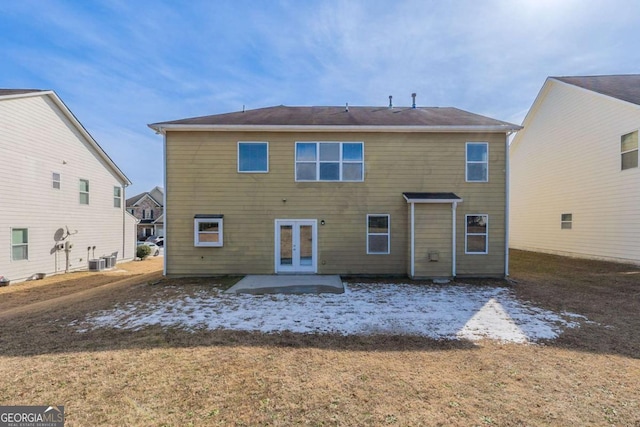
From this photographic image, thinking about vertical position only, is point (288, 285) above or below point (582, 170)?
below

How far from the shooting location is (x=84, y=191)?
14250 millimetres

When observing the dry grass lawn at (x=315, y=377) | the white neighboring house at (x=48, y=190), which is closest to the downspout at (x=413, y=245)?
the dry grass lawn at (x=315, y=377)

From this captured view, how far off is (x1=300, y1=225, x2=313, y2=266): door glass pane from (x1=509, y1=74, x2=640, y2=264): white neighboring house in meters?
12.7

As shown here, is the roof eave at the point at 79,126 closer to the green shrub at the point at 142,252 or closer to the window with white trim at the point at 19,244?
the green shrub at the point at 142,252

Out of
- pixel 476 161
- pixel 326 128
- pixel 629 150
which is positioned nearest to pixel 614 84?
pixel 629 150

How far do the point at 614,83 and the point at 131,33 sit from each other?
856 inches

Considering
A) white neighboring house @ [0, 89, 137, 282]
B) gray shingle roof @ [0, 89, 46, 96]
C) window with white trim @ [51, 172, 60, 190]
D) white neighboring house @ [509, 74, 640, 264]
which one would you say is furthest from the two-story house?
gray shingle roof @ [0, 89, 46, 96]

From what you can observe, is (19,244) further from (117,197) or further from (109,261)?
(117,197)

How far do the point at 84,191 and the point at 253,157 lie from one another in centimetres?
1020

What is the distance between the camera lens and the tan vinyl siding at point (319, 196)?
33.1ft

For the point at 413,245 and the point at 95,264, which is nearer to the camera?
the point at 413,245

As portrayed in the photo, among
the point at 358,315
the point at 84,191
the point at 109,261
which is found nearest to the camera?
the point at 358,315

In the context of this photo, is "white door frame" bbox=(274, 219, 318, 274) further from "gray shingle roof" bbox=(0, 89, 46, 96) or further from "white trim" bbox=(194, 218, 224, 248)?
"gray shingle roof" bbox=(0, 89, 46, 96)

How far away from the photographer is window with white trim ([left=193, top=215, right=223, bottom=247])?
10.0m
